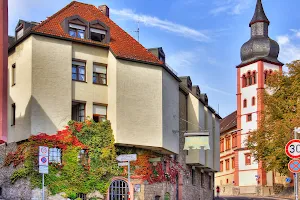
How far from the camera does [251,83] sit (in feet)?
355

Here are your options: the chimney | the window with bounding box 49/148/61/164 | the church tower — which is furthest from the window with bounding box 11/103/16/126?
the church tower

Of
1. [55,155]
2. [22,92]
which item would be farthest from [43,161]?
[22,92]

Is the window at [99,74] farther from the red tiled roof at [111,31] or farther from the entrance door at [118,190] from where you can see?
the entrance door at [118,190]

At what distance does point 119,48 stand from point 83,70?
9.74 feet

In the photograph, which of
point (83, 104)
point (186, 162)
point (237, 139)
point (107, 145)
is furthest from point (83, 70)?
point (237, 139)

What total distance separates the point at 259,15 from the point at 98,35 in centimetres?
6627

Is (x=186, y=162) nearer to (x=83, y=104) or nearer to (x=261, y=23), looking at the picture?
(x=83, y=104)

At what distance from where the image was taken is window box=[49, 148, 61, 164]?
142 feet

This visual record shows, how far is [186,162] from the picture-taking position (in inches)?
2224

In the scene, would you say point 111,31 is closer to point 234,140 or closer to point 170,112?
point 170,112

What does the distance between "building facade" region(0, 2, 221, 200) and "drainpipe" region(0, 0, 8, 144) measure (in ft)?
14.9

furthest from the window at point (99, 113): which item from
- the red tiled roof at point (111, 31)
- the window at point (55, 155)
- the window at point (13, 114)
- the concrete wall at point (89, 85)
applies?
the window at point (13, 114)

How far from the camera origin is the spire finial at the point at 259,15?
108875 millimetres

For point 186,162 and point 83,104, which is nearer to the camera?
point 83,104
